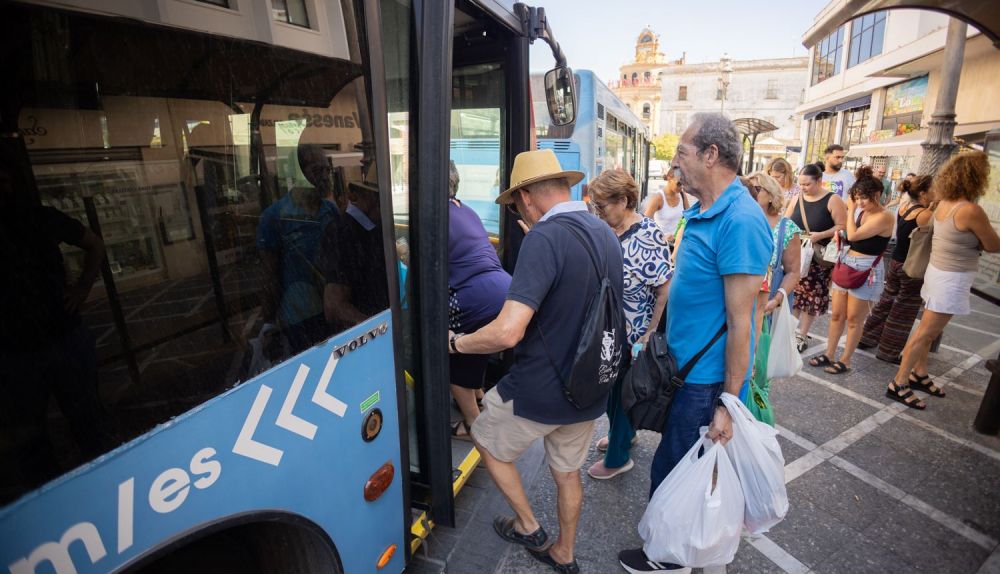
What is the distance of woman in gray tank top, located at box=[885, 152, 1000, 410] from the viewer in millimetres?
3670

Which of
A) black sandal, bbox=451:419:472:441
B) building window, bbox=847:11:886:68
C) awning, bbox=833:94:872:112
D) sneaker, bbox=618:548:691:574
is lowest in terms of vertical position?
sneaker, bbox=618:548:691:574

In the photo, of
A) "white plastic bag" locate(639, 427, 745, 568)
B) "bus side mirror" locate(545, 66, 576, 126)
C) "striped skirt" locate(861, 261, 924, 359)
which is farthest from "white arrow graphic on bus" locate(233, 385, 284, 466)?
"striped skirt" locate(861, 261, 924, 359)

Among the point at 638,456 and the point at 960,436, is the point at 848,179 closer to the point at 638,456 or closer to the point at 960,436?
the point at 960,436

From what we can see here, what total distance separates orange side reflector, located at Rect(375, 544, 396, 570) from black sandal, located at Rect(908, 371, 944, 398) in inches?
188

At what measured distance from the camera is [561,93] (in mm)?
3377

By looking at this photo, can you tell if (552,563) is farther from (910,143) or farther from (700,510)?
(910,143)

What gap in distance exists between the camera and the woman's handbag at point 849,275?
14.6 ft

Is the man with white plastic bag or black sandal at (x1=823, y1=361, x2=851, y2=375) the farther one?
black sandal at (x1=823, y1=361, x2=851, y2=375)

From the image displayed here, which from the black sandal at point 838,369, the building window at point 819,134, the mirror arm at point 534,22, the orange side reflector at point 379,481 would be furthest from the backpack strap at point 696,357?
the building window at point 819,134

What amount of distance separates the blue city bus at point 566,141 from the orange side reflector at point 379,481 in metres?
2.43

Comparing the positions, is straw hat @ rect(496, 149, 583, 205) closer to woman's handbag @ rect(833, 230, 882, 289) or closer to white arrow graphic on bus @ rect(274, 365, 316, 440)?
white arrow graphic on bus @ rect(274, 365, 316, 440)

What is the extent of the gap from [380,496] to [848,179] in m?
7.04

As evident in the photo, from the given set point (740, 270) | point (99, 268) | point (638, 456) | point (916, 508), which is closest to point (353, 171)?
point (99, 268)

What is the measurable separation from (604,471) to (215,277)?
2771 mm
